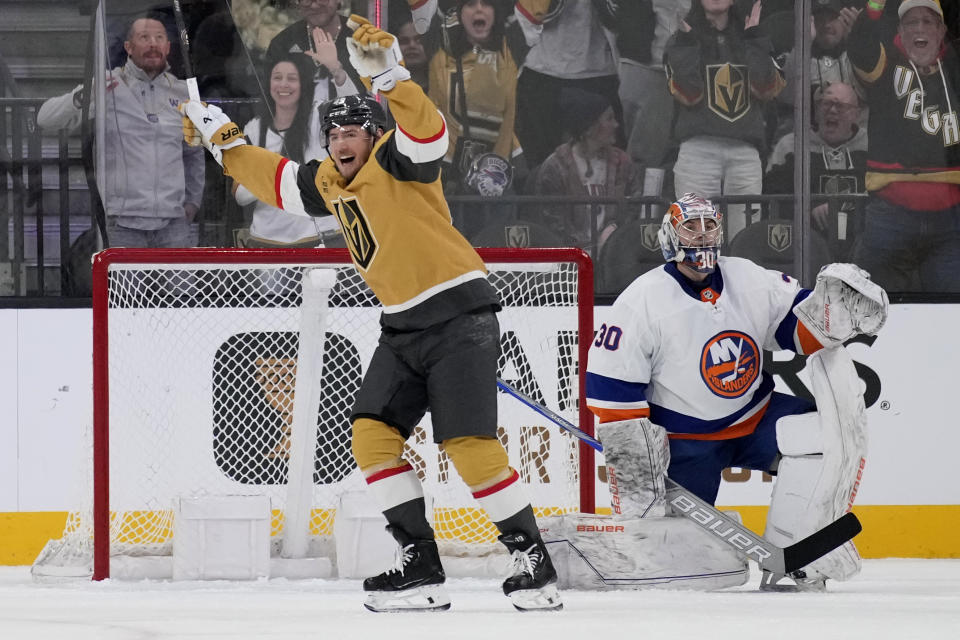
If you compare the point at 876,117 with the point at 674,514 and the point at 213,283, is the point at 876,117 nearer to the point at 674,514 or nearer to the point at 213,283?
the point at 674,514

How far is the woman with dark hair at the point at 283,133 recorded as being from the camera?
4.03m

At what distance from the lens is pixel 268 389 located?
147 inches

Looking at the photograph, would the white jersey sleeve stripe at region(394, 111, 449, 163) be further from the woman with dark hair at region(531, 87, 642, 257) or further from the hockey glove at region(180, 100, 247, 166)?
the woman with dark hair at region(531, 87, 642, 257)

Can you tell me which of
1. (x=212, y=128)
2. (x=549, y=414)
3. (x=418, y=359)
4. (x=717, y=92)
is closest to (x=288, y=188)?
(x=212, y=128)

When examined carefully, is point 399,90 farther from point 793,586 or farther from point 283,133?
point 283,133

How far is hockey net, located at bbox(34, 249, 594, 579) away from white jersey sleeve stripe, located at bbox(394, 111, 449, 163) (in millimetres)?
913

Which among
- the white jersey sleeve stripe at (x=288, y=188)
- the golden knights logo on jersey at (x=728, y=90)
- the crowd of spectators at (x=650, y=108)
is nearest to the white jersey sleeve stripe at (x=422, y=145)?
the white jersey sleeve stripe at (x=288, y=188)

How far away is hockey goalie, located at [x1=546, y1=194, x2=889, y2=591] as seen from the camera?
3.02 metres

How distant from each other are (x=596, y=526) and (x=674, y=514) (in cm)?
18

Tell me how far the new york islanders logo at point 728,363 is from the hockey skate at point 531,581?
73 centimetres

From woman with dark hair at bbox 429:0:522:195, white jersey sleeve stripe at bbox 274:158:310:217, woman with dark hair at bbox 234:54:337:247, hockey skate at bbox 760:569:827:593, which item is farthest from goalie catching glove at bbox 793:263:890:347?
woman with dark hair at bbox 234:54:337:247

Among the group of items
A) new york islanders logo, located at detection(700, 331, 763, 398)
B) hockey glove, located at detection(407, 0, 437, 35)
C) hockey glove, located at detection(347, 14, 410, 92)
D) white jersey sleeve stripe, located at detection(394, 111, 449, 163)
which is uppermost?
hockey glove, located at detection(407, 0, 437, 35)

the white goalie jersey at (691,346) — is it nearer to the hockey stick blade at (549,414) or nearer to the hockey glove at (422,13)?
the hockey stick blade at (549,414)

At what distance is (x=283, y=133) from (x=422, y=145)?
1.62 metres
